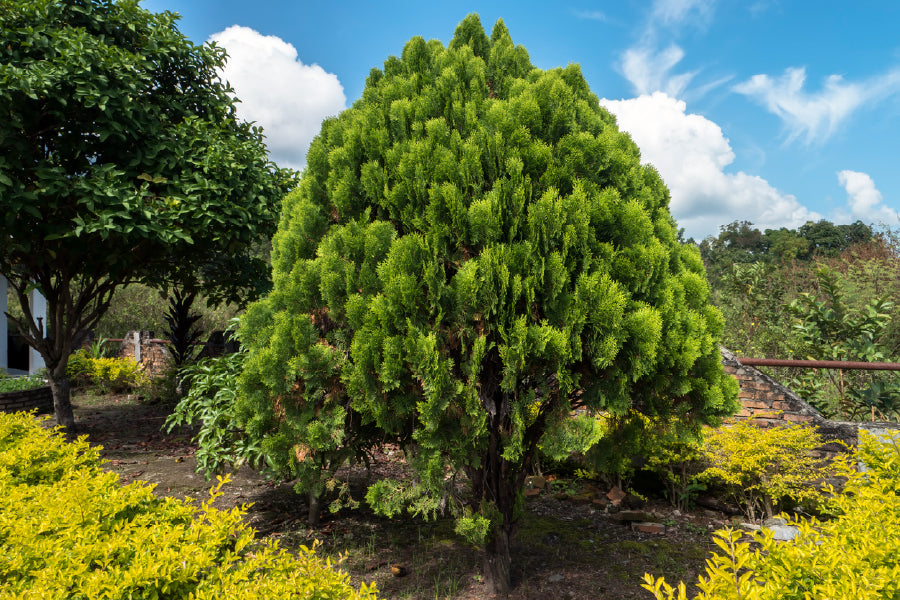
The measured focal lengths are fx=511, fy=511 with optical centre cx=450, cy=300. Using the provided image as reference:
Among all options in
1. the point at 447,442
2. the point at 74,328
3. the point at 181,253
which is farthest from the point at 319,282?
the point at 74,328

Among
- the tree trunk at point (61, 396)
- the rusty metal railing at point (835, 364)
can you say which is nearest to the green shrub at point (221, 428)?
the tree trunk at point (61, 396)

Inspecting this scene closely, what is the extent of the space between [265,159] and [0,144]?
301 cm

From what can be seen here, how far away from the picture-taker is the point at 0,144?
5699mm

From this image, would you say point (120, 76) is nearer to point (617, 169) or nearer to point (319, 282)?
point (319, 282)

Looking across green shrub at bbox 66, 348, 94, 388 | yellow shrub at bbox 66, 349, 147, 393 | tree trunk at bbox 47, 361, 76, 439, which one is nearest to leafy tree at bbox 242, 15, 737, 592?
tree trunk at bbox 47, 361, 76, 439

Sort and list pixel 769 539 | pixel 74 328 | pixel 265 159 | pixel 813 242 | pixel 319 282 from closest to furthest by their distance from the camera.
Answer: pixel 769 539 → pixel 319 282 → pixel 265 159 → pixel 74 328 → pixel 813 242

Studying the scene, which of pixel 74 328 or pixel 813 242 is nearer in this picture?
pixel 74 328

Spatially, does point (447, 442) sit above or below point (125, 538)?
above

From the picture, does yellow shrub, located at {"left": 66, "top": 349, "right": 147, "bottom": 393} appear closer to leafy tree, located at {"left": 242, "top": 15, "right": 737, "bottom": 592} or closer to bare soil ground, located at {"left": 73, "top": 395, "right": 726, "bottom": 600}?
bare soil ground, located at {"left": 73, "top": 395, "right": 726, "bottom": 600}

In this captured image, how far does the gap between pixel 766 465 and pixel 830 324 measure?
2742 mm

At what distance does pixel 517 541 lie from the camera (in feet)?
14.6

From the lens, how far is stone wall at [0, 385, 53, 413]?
9836 millimetres

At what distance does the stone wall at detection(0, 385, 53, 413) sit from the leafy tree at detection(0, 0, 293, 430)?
2686 mm

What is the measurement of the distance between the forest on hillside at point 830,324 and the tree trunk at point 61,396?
424 inches
